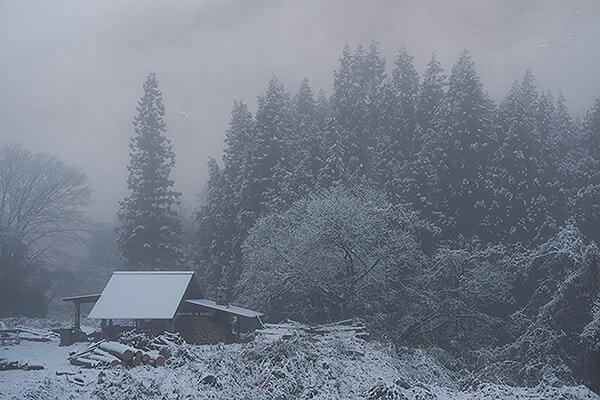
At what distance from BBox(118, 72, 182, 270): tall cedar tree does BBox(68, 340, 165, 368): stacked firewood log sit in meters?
19.5

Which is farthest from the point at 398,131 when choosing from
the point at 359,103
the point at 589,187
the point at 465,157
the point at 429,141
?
the point at 589,187

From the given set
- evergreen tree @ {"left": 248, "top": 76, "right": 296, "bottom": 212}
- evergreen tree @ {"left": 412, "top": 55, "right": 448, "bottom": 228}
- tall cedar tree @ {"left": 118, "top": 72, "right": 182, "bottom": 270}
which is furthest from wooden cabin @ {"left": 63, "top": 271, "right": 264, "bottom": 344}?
evergreen tree @ {"left": 412, "top": 55, "right": 448, "bottom": 228}

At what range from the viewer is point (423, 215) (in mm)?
35219

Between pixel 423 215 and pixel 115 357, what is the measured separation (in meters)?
20.5

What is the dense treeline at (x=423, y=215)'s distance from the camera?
1170 inches

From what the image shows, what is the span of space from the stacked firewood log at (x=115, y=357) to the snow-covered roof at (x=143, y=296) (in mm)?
5292

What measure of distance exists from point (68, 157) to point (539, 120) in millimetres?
42129

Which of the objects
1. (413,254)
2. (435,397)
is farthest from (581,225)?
(435,397)

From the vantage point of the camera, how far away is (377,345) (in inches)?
866

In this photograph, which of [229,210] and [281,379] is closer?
[281,379]

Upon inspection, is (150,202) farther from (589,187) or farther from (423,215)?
(589,187)

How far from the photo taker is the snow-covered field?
1459 cm

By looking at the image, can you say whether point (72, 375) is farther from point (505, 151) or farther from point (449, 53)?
point (449, 53)

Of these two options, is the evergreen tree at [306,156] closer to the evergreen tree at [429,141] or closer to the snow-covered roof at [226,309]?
the evergreen tree at [429,141]
